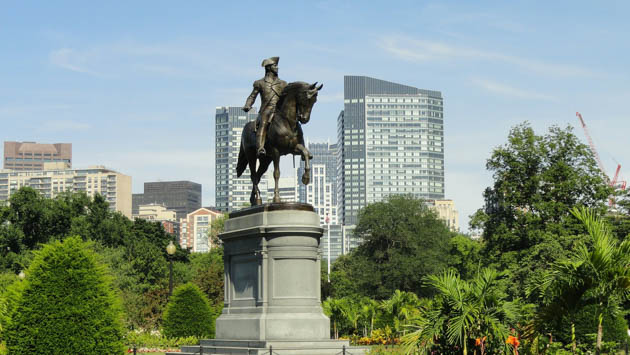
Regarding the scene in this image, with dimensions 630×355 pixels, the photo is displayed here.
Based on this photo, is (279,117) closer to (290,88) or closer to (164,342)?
(290,88)

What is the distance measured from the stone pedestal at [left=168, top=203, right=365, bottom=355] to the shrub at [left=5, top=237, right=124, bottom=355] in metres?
3.18

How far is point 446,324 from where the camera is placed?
18.0m

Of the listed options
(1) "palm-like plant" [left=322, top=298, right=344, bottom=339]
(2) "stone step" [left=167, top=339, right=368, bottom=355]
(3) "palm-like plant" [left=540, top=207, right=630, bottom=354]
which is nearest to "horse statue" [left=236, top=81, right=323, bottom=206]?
(2) "stone step" [left=167, top=339, right=368, bottom=355]

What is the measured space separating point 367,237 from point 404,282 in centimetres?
680

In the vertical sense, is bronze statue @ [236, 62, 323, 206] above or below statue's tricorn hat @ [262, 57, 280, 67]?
below

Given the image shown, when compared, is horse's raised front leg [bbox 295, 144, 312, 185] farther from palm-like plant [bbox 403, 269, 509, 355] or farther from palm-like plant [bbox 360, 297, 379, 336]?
palm-like plant [bbox 360, 297, 379, 336]

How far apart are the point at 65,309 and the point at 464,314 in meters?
10.9

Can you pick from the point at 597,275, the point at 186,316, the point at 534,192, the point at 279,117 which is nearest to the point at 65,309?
the point at 279,117

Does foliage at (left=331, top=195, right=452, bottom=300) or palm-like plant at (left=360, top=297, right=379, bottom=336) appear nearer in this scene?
palm-like plant at (left=360, top=297, right=379, bottom=336)

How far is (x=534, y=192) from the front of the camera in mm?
55688

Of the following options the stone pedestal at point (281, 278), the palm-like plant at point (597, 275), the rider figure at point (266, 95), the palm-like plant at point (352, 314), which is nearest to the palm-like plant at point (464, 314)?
the palm-like plant at point (597, 275)

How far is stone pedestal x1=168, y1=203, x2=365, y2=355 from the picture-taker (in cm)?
2306

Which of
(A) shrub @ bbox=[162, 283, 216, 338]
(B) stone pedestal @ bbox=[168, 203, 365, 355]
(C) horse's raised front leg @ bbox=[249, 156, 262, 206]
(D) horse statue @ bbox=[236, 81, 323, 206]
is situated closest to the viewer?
(B) stone pedestal @ bbox=[168, 203, 365, 355]

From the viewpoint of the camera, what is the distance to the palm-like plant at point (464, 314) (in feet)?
57.4
